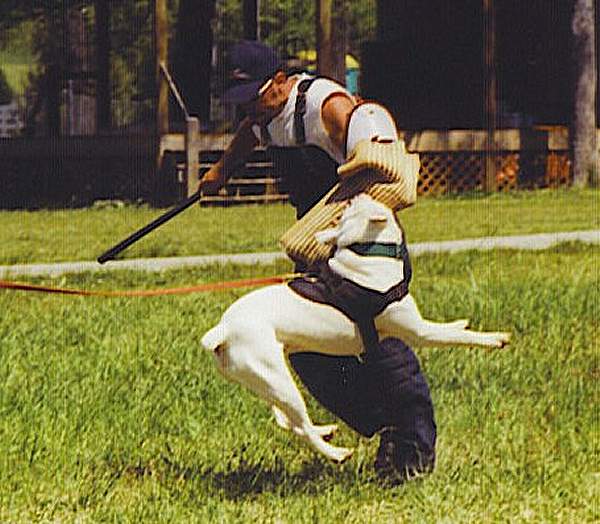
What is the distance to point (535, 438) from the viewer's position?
663cm

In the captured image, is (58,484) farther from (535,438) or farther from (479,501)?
(535,438)

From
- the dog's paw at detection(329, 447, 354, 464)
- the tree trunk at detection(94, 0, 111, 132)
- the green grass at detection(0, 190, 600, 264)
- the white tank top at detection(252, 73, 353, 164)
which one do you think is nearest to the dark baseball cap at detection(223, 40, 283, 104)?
the white tank top at detection(252, 73, 353, 164)

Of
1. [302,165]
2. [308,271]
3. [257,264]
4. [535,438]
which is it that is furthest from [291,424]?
[257,264]

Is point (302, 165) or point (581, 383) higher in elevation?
point (302, 165)

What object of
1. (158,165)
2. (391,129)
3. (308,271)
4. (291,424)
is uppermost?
(391,129)

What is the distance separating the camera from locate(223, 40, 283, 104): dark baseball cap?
18.4ft

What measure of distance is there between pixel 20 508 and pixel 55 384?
1.99 meters

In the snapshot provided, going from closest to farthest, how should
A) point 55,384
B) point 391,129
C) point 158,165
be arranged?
→ point 391,129, point 55,384, point 158,165

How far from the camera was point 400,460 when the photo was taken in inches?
226

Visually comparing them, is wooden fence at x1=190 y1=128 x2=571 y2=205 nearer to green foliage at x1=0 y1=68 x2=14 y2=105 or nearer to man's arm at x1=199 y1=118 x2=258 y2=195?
man's arm at x1=199 y1=118 x2=258 y2=195

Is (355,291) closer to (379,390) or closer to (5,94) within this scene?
(379,390)

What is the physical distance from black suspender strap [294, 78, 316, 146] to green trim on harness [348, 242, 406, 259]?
49cm

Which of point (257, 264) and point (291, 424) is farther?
point (257, 264)

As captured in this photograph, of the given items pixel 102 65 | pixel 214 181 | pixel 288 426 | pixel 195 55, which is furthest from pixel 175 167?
pixel 288 426
